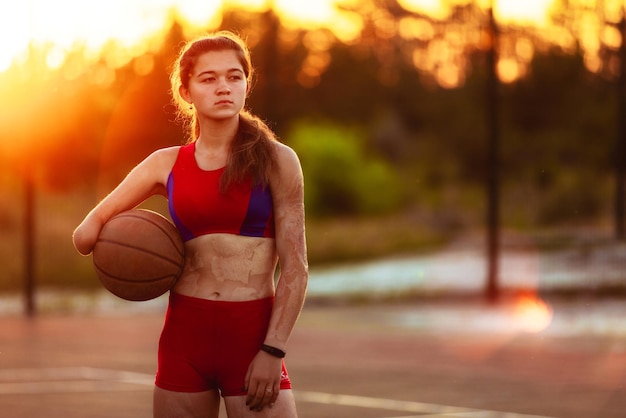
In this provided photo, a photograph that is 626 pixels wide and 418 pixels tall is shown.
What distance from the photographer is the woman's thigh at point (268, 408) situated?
439cm

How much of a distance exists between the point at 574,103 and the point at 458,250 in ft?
59.0

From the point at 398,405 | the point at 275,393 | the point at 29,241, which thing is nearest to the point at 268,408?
A: the point at 275,393

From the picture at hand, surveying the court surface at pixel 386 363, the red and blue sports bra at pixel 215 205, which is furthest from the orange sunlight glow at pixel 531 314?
the red and blue sports bra at pixel 215 205

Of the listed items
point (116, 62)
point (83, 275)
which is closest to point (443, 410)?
point (83, 275)

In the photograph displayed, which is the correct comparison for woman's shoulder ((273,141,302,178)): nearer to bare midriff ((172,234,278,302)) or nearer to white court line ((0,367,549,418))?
bare midriff ((172,234,278,302))

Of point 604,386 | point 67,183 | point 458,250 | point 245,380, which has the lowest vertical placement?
point 245,380

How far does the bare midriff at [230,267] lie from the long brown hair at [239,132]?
0.20 m

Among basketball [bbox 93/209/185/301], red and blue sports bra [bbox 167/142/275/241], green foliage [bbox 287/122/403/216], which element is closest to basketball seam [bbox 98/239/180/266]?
basketball [bbox 93/209/185/301]

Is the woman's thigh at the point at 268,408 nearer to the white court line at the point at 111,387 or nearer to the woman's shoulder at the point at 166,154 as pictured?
the woman's shoulder at the point at 166,154

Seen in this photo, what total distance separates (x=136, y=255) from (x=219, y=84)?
0.63 m

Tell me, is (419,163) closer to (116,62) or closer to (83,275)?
(116,62)

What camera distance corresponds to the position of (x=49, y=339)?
16.0 metres

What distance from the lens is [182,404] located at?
447 centimetres

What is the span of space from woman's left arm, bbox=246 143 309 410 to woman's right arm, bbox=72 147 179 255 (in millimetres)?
396
